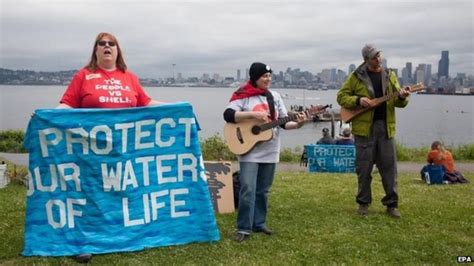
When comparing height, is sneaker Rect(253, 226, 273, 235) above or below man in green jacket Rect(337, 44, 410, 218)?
below

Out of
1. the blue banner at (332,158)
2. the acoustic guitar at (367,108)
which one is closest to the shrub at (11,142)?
the blue banner at (332,158)

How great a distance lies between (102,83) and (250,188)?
193 centimetres

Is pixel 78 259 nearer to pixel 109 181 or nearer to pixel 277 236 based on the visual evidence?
pixel 109 181

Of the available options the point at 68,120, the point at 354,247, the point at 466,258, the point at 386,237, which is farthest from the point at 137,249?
the point at 466,258

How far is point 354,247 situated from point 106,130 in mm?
2818

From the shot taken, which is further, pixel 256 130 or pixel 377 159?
pixel 377 159

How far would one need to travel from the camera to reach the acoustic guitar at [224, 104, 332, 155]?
19.0 feet

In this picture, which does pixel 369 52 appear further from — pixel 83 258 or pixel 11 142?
pixel 11 142

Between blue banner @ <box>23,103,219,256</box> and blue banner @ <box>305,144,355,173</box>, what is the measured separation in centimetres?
788

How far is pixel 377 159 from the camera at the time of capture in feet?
22.6

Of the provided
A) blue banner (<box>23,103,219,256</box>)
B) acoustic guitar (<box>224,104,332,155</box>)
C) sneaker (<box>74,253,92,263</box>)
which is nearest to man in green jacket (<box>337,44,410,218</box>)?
acoustic guitar (<box>224,104,332,155</box>)

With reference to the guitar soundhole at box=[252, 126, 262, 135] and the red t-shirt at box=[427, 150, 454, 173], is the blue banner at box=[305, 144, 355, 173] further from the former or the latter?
the guitar soundhole at box=[252, 126, 262, 135]

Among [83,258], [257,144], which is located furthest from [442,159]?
[83,258]

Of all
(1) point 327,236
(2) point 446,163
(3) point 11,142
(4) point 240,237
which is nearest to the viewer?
(4) point 240,237
